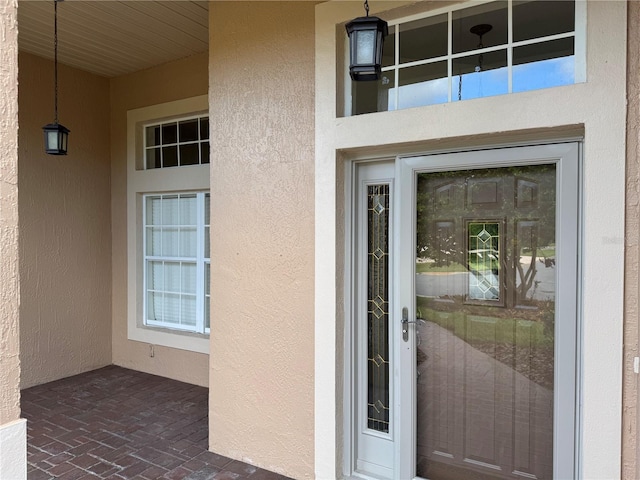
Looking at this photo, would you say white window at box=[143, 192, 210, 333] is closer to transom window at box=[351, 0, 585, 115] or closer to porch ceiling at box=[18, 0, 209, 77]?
porch ceiling at box=[18, 0, 209, 77]

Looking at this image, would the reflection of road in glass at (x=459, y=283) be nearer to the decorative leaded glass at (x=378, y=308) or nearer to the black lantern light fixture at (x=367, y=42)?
the decorative leaded glass at (x=378, y=308)

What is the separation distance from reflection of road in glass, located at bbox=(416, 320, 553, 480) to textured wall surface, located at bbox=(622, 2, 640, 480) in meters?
0.43

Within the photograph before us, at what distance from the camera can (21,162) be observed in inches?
209

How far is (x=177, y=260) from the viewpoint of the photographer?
583 cm

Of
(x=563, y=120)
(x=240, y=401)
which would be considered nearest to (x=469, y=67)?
(x=563, y=120)

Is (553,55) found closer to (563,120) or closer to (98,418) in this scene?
(563,120)

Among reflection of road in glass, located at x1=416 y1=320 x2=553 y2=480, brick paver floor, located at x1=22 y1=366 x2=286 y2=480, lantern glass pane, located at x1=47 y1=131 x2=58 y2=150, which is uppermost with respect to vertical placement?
lantern glass pane, located at x1=47 y1=131 x2=58 y2=150

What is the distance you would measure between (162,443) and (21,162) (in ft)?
12.1

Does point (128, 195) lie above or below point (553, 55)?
below

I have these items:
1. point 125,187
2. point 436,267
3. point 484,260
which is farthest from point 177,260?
point 484,260

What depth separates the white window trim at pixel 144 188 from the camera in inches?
217

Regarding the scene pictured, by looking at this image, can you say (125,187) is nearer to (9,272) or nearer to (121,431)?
(121,431)

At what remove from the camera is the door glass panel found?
2736mm

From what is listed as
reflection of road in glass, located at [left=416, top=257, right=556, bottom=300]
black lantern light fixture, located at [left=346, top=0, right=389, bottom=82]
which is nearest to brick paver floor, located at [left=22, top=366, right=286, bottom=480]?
reflection of road in glass, located at [left=416, top=257, right=556, bottom=300]
